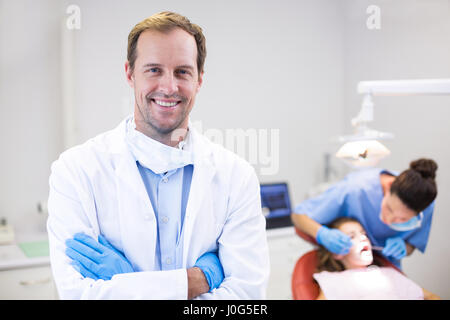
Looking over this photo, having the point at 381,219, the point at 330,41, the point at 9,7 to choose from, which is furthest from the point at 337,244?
the point at 9,7

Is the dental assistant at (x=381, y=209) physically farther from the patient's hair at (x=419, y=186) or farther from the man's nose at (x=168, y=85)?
the man's nose at (x=168, y=85)

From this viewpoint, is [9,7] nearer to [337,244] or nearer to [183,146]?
[183,146]

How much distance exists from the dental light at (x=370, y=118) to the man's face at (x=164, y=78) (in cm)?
59

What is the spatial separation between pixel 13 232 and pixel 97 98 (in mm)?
619

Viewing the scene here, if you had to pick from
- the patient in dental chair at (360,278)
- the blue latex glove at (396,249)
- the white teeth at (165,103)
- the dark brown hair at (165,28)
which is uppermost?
the dark brown hair at (165,28)

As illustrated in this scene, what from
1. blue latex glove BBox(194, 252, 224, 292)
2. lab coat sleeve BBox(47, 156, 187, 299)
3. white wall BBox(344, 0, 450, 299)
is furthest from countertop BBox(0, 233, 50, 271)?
white wall BBox(344, 0, 450, 299)

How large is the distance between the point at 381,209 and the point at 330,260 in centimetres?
31

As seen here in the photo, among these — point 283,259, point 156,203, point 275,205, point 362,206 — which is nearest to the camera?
point 156,203

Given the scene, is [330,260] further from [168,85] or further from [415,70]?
[168,85]

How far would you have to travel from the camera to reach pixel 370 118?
1.48m

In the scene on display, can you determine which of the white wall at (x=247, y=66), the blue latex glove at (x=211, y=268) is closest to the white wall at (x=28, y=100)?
the white wall at (x=247, y=66)

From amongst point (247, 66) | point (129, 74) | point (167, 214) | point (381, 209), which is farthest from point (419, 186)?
point (129, 74)

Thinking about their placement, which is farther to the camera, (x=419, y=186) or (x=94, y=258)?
(x=419, y=186)

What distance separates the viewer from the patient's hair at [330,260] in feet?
6.79
